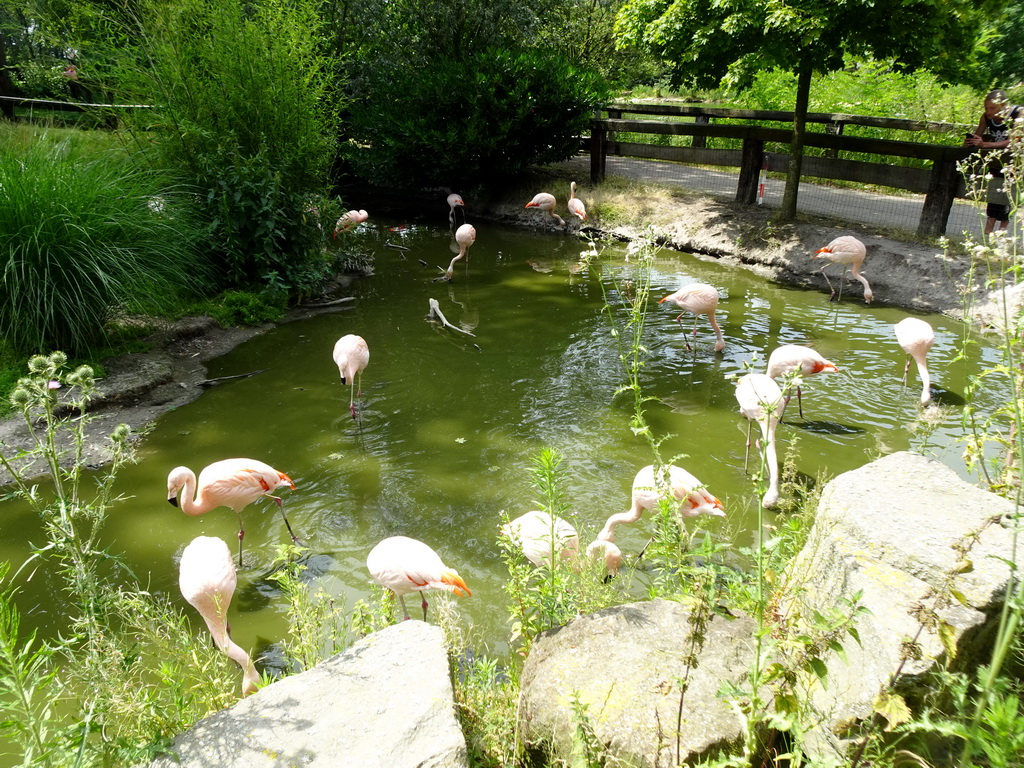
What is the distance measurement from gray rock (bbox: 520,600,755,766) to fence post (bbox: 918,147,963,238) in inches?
314

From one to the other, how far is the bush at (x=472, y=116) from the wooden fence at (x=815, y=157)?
79cm

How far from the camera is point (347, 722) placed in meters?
2.05

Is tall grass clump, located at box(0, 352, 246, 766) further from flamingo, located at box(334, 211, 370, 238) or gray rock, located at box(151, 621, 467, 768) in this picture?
flamingo, located at box(334, 211, 370, 238)

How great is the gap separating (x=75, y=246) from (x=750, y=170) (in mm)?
8973

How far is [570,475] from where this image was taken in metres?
4.79

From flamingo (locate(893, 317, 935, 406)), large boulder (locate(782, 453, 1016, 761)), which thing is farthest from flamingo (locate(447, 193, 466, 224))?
large boulder (locate(782, 453, 1016, 761))

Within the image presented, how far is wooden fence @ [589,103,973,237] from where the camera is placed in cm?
852

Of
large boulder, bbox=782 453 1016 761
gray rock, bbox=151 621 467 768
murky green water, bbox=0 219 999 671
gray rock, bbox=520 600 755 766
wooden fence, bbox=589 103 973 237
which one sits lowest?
murky green water, bbox=0 219 999 671

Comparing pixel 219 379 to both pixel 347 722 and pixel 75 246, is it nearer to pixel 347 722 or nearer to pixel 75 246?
pixel 75 246

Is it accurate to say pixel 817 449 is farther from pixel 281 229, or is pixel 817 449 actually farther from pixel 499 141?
pixel 499 141

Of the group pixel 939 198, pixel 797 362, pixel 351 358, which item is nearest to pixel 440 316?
pixel 351 358

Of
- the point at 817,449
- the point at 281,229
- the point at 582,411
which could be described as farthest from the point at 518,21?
the point at 817,449

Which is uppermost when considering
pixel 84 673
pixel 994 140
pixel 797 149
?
pixel 994 140

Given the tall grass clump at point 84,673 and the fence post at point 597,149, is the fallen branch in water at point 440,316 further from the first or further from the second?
the fence post at point 597,149
